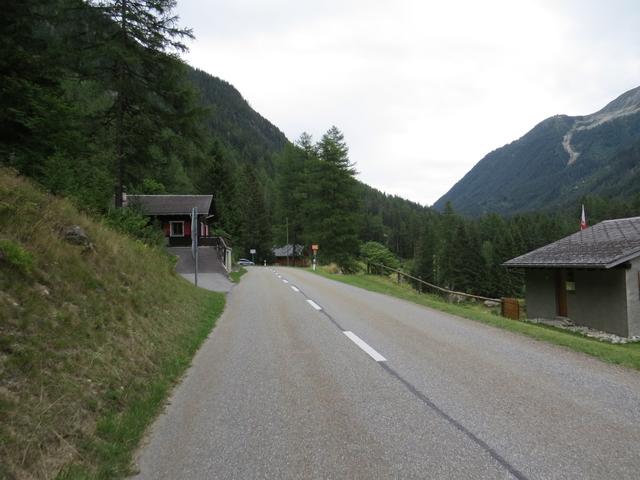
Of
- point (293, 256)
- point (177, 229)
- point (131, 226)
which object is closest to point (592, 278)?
point (131, 226)

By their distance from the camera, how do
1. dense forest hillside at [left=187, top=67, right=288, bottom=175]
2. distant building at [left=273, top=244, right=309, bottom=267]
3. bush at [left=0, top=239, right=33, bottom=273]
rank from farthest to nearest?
dense forest hillside at [left=187, top=67, right=288, bottom=175]
distant building at [left=273, top=244, right=309, bottom=267]
bush at [left=0, top=239, right=33, bottom=273]

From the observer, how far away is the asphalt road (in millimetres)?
3139

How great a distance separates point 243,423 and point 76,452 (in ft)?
4.74

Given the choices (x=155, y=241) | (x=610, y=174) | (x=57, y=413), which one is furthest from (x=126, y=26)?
(x=610, y=174)

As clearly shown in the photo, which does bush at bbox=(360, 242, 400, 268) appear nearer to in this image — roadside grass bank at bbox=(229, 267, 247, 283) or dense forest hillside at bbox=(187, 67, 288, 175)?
roadside grass bank at bbox=(229, 267, 247, 283)

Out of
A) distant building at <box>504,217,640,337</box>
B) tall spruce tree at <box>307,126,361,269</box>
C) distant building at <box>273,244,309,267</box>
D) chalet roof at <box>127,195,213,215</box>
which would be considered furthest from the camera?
distant building at <box>273,244,309,267</box>

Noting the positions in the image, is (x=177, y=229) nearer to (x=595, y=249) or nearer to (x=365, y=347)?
(x=595, y=249)

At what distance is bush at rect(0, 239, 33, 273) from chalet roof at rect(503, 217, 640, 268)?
56.2ft

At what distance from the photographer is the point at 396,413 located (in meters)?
4.11

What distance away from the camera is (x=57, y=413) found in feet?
11.4

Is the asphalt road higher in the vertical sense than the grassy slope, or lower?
lower

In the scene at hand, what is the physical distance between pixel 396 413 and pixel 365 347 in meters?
2.91

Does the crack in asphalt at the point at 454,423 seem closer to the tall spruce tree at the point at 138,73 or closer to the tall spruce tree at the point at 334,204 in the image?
the tall spruce tree at the point at 138,73

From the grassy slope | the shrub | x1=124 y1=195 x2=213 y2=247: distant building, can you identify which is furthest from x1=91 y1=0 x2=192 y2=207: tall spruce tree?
x1=124 y1=195 x2=213 y2=247: distant building
